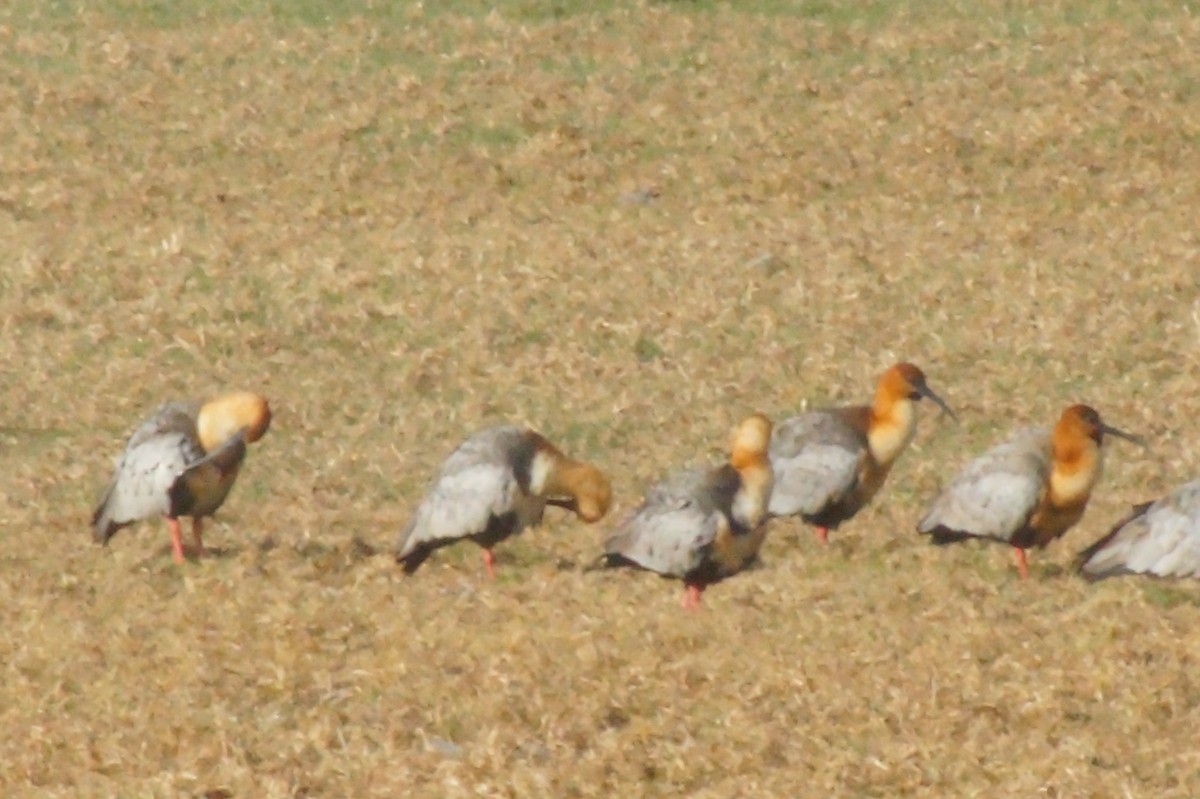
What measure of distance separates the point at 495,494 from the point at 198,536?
1.41 meters

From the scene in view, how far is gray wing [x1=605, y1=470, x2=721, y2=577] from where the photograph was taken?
9492 mm

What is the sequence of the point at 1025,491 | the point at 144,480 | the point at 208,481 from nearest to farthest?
the point at 1025,491
the point at 144,480
the point at 208,481

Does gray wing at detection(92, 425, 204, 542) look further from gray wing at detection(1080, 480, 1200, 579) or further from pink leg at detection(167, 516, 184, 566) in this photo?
gray wing at detection(1080, 480, 1200, 579)

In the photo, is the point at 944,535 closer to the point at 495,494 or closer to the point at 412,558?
the point at 495,494

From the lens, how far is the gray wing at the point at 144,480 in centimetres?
1033

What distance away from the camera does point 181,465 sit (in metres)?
10.4

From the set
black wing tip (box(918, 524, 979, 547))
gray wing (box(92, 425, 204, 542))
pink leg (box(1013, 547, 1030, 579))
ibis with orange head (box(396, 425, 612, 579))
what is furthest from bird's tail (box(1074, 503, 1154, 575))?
gray wing (box(92, 425, 204, 542))

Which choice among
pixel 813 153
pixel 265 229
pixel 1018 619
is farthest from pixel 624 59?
pixel 1018 619

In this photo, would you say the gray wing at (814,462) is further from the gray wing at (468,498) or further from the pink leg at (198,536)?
the pink leg at (198,536)

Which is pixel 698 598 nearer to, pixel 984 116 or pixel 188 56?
pixel 984 116

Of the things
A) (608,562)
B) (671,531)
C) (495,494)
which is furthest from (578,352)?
(671,531)

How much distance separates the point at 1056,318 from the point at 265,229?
19.1 ft

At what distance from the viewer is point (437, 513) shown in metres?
10.1

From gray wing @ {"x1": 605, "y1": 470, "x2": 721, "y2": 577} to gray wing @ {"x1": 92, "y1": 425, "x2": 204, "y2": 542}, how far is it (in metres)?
2.03
